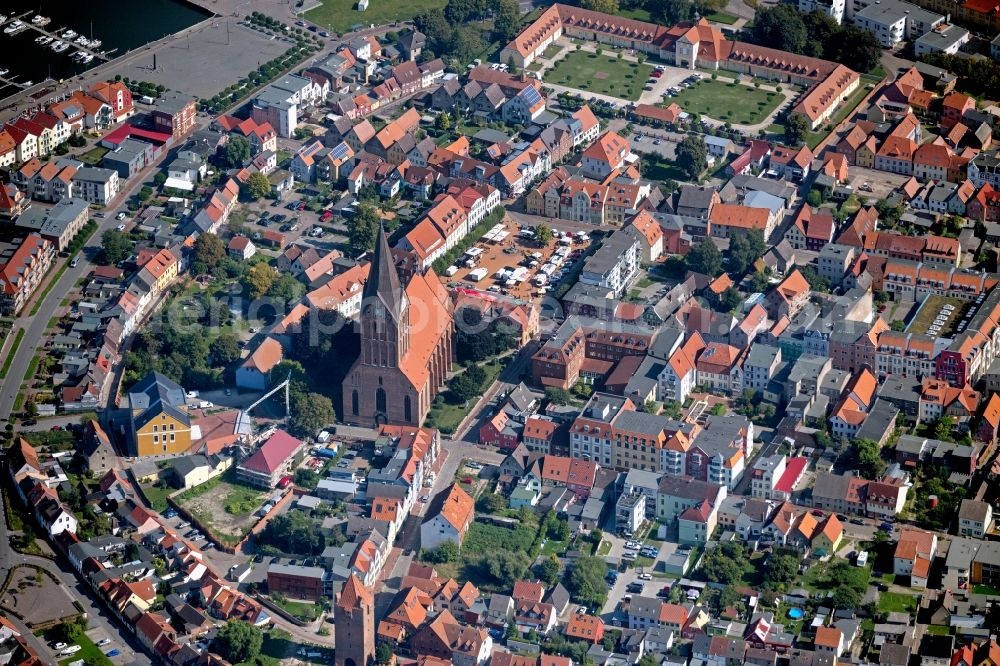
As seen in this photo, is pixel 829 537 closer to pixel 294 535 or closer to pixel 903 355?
pixel 903 355

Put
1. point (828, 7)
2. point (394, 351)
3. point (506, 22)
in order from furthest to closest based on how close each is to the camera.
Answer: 1. point (828, 7)
2. point (506, 22)
3. point (394, 351)

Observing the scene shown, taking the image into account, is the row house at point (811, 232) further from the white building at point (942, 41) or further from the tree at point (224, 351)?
the tree at point (224, 351)

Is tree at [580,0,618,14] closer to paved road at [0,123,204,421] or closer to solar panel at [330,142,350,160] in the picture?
solar panel at [330,142,350,160]

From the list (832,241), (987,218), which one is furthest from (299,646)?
(987,218)

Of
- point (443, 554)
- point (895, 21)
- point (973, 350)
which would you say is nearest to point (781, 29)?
point (895, 21)

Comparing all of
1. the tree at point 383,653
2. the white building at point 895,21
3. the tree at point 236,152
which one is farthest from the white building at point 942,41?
the tree at point 383,653

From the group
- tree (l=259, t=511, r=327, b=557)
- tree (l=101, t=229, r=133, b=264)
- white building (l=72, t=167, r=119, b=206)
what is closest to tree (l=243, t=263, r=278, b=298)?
tree (l=101, t=229, r=133, b=264)

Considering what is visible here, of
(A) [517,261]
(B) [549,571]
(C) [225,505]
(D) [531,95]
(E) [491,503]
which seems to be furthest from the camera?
(D) [531,95]
